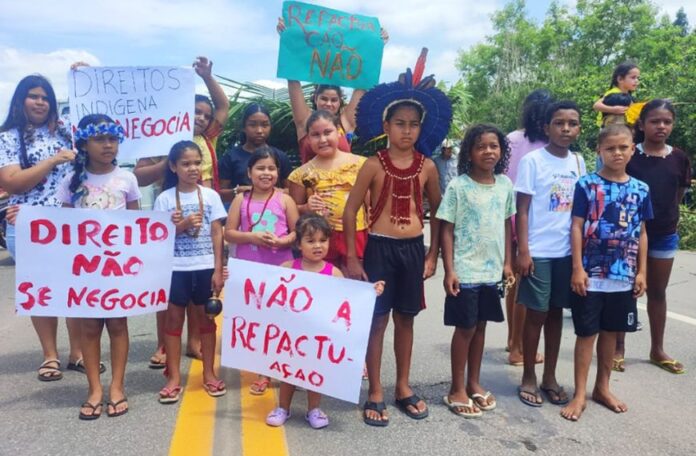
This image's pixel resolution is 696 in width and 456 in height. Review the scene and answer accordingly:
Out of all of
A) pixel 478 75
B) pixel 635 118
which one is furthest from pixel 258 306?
pixel 478 75

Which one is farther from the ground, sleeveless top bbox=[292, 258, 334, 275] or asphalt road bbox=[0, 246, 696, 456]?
sleeveless top bbox=[292, 258, 334, 275]

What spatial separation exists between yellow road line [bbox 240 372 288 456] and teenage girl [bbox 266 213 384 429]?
8cm

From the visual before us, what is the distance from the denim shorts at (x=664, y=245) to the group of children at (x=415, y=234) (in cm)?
71

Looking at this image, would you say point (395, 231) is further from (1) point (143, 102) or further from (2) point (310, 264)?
(1) point (143, 102)

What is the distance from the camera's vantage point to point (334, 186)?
340 centimetres

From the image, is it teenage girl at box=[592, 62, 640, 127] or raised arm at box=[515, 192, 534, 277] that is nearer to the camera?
raised arm at box=[515, 192, 534, 277]

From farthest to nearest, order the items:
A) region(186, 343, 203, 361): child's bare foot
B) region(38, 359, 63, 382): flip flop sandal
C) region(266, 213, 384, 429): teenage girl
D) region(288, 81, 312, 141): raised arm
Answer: region(186, 343, 203, 361): child's bare foot < region(288, 81, 312, 141): raised arm < region(38, 359, 63, 382): flip flop sandal < region(266, 213, 384, 429): teenage girl

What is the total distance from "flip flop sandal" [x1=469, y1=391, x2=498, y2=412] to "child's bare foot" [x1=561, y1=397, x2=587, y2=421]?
389mm

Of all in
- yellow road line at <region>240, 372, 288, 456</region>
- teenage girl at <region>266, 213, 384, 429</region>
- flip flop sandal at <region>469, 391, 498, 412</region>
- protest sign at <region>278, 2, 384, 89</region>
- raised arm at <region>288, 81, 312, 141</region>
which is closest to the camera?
yellow road line at <region>240, 372, 288, 456</region>

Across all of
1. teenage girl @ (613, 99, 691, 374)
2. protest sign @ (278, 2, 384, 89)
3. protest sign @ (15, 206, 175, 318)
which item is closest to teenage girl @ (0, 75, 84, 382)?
protest sign @ (15, 206, 175, 318)

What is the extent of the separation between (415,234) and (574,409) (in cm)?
135

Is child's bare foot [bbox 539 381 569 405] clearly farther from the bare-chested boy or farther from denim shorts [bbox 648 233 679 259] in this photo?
denim shorts [bbox 648 233 679 259]

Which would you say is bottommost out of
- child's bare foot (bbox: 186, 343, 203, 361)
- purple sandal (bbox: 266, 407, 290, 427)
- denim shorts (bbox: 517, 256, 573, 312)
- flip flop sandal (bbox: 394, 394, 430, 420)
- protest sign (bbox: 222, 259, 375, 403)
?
child's bare foot (bbox: 186, 343, 203, 361)

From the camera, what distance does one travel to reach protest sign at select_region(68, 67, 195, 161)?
12.8ft
